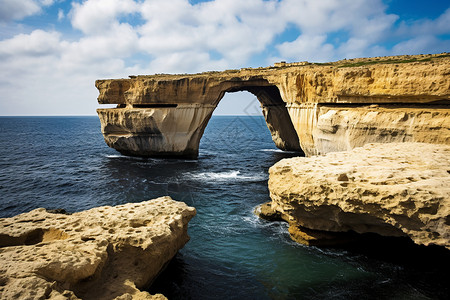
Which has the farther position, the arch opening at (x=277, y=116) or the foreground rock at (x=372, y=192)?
the arch opening at (x=277, y=116)

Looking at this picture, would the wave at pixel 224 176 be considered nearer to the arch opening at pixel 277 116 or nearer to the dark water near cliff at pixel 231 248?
the dark water near cliff at pixel 231 248

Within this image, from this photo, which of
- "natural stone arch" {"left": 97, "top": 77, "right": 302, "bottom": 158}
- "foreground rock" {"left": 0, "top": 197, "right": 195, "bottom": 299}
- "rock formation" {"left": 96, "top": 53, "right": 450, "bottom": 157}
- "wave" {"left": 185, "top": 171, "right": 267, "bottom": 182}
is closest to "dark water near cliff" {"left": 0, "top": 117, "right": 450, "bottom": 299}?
"wave" {"left": 185, "top": 171, "right": 267, "bottom": 182}

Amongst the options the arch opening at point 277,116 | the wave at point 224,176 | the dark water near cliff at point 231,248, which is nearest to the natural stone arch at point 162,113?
the dark water near cliff at point 231,248

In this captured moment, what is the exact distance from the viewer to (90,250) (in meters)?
7.50

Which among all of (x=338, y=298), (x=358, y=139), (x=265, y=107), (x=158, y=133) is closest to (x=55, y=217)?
(x=338, y=298)

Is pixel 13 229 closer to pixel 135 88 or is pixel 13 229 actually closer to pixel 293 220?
pixel 293 220

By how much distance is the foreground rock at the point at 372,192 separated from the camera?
8.61m

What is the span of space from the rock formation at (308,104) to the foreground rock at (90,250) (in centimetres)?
1392

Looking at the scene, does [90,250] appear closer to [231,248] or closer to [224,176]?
[231,248]

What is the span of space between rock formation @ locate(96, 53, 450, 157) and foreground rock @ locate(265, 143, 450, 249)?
4.69 m

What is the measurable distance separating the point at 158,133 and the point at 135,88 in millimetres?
5518

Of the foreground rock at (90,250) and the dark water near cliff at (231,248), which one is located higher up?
the foreground rock at (90,250)

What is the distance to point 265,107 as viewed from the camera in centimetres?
3931

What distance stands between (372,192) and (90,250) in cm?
863
